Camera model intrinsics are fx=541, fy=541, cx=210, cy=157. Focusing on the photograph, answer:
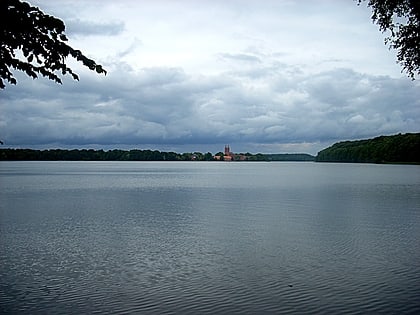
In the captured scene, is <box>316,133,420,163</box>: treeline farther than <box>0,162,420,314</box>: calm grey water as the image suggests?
Yes

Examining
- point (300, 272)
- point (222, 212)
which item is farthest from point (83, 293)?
point (222, 212)

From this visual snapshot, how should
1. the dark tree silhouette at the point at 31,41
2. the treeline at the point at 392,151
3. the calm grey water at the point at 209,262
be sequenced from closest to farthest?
the dark tree silhouette at the point at 31,41, the calm grey water at the point at 209,262, the treeline at the point at 392,151

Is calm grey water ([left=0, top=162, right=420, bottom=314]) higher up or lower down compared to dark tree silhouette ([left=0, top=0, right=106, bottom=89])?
lower down

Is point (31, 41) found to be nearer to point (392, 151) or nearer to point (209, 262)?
point (209, 262)

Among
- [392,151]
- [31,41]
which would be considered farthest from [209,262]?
[392,151]

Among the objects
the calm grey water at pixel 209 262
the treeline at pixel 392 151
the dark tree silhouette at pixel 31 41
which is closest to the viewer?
the dark tree silhouette at pixel 31 41

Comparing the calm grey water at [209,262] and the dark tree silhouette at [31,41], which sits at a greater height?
the dark tree silhouette at [31,41]

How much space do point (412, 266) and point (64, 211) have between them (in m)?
19.4

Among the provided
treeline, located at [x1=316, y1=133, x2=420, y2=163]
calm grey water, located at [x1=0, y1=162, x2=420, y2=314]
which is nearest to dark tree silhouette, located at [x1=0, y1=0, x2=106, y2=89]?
calm grey water, located at [x1=0, y1=162, x2=420, y2=314]

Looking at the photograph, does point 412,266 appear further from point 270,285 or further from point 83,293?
point 83,293

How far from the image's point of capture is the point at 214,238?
1886 cm

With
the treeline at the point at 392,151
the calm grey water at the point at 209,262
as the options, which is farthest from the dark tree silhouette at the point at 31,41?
the treeline at the point at 392,151

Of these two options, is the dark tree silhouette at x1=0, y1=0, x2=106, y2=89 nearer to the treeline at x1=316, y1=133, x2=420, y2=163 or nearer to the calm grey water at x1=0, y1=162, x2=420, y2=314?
the calm grey water at x1=0, y1=162, x2=420, y2=314

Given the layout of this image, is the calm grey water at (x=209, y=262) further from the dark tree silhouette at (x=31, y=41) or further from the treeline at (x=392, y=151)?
the treeline at (x=392, y=151)
